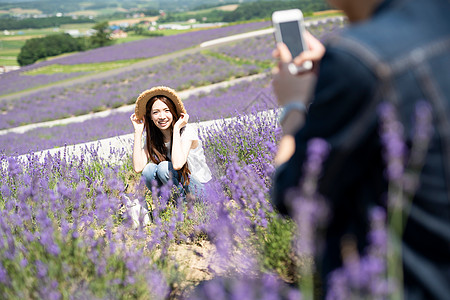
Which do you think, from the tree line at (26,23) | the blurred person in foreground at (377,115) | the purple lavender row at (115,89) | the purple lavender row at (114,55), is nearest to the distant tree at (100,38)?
the purple lavender row at (114,55)

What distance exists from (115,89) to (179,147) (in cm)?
1386

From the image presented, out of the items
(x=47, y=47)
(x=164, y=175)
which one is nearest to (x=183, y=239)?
(x=164, y=175)

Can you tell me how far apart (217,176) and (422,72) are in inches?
109

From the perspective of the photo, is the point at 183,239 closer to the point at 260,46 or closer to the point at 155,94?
Answer: the point at 155,94

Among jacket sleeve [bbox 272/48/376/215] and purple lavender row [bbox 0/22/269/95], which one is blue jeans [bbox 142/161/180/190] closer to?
jacket sleeve [bbox 272/48/376/215]

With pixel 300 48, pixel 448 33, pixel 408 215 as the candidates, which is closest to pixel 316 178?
pixel 408 215

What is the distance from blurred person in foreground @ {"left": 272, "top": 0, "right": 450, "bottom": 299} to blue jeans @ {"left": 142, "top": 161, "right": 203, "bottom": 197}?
2335 mm

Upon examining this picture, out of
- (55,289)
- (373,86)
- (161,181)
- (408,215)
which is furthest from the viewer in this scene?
(161,181)

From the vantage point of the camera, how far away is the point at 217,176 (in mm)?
3525

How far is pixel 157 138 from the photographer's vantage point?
3.54 meters

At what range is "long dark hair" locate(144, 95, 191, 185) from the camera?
3383mm

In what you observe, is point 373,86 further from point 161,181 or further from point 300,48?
point 161,181

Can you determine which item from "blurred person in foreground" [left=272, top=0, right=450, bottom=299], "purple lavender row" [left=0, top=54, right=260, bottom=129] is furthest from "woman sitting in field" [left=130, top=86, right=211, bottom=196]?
"purple lavender row" [left=0, top=54, right=260, bottom=129]

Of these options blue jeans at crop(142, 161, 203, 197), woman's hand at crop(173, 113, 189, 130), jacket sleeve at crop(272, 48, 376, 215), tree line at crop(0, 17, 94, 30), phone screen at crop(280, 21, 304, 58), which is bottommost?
blue jeans at crop(142, 161, 203, 197)
